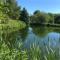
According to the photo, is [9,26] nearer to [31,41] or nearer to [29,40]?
[29,40]

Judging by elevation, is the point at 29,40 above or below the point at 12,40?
below

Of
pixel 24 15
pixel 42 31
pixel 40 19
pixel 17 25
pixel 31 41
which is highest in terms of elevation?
pixel 24 15

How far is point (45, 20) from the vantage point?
275 ft

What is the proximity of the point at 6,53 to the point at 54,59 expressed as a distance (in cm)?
167

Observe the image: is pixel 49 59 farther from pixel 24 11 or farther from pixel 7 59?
pixel 24 11

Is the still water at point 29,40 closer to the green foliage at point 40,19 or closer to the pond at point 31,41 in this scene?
the pond at point 31,41

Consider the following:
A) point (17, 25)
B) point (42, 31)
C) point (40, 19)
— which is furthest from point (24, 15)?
point (42, 31)

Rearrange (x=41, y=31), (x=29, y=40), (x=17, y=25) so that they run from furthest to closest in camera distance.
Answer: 1. (x=17, y=25)
2. (x=41, y=31)
3. (x=29, y=40)

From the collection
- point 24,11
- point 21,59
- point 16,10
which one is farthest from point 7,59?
point 24,11

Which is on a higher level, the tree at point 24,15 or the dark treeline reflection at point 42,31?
the tree at point 24,15

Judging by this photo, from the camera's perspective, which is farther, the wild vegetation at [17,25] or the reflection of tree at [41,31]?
the reflection of tree at [41,31]

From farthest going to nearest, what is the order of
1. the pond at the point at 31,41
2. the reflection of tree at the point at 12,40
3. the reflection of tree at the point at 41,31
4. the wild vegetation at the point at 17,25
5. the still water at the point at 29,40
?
the reflection of tree at the point at 41,31, the still water at the point at 29,40, the pond at the point at 31,41, the reflection of tree at the point at 12,40, the wild vegetation at the point at 17,25

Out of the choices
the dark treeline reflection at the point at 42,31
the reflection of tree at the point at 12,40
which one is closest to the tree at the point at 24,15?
the dark treeline reflection at the point at 42,31

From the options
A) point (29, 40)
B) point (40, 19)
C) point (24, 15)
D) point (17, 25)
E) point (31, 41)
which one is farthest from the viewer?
point (40, 19)
